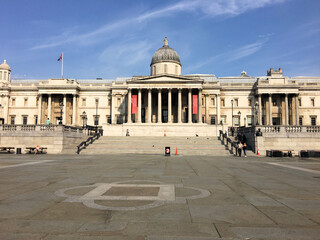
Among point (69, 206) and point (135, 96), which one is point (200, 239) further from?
point (135, 96)

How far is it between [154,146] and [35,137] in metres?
16.8

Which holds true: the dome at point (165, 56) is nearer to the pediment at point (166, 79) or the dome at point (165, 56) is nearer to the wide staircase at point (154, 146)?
the pediment at point (166, 79)

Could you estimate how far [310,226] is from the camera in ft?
16.3

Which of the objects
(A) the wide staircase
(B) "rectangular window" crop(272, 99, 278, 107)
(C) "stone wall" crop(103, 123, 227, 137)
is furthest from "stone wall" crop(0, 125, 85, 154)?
(B) "rectangular window" crop(272, 99, 278, 107)

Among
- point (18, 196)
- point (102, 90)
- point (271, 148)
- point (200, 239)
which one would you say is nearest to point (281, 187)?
point (200, 239)

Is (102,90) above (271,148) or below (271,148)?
above

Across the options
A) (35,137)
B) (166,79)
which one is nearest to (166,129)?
(166,79)

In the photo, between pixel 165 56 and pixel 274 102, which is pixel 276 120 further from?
pixel 165 56

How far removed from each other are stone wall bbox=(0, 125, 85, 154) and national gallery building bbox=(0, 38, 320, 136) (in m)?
27.4

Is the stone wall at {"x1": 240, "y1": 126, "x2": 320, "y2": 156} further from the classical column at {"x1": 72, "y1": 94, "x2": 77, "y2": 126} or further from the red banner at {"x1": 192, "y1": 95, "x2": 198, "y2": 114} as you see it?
the classical column at {"x1": 72, "y1": 94, "x2": 77, "y2": 126}

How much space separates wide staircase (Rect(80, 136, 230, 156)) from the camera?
33.7 meters

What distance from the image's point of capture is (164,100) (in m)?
68.9

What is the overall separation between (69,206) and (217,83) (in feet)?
217

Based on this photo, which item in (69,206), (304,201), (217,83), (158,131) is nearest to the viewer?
(69,206)
